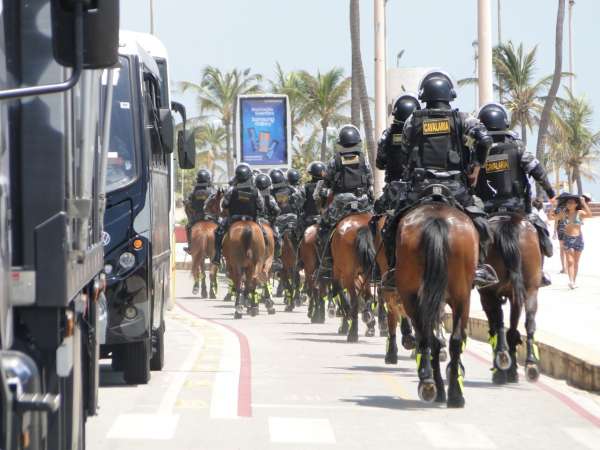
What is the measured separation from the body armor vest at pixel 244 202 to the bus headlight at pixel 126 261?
36.7 feet

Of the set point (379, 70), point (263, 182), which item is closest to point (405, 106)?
point (263, 182)

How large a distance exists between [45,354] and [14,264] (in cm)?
44

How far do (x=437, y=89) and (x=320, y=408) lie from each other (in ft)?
9.14

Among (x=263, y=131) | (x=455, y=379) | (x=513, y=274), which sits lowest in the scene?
(x=455, y=379)

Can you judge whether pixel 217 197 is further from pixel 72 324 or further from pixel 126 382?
pixel 72 324

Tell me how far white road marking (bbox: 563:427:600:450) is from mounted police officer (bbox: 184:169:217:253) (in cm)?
A: 2148

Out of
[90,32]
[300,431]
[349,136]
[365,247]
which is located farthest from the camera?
[349,136]

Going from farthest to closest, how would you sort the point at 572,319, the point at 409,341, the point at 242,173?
the point at 242,173, the point at 572,319, the point at 409,341

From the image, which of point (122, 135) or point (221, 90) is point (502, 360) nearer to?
point (122, 135)

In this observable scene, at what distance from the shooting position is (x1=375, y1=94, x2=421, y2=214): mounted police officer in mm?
14570

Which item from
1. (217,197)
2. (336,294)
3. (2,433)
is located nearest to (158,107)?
(336,294)

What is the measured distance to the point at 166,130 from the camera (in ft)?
45.2

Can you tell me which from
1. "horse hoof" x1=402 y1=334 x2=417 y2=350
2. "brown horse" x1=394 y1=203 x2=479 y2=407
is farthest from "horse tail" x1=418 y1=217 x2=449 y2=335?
"horse hoof" x1=402 y1=334 x2=417 y2=350

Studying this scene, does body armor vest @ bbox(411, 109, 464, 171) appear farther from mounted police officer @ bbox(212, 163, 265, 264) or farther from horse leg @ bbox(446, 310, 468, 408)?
mounted police officer @ bbox(212, 163, 265, 264)
